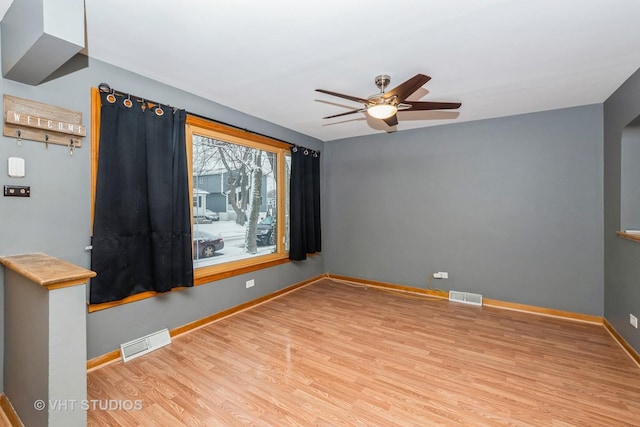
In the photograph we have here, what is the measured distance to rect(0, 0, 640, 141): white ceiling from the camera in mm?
1736

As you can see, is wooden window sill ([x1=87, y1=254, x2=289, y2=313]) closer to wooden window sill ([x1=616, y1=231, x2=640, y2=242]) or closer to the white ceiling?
the white ceiling

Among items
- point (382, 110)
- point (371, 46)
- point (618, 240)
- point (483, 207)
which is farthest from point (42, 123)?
point (618, 240)

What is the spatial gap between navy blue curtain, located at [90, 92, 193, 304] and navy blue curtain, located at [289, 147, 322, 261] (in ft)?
5.72

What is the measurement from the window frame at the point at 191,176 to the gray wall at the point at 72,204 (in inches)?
1.8

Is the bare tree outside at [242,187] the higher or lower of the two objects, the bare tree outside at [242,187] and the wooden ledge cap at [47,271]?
the higher

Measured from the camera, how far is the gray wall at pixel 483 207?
3.33 m

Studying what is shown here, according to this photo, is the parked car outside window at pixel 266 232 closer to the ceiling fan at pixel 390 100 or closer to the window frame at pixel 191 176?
the window frame at pixel 191 176

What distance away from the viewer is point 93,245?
225 cm

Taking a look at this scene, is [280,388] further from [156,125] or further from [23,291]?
[156,125]

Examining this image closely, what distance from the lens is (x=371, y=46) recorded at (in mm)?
2127

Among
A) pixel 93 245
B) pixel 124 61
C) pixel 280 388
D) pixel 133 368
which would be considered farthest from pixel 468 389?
pixel 124 61

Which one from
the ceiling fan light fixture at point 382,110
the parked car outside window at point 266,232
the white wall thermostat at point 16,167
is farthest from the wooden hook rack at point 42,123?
the ceiling fan light fixture at point 382,110

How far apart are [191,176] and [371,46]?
217 cm

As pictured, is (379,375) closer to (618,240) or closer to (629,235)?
(629,235)
